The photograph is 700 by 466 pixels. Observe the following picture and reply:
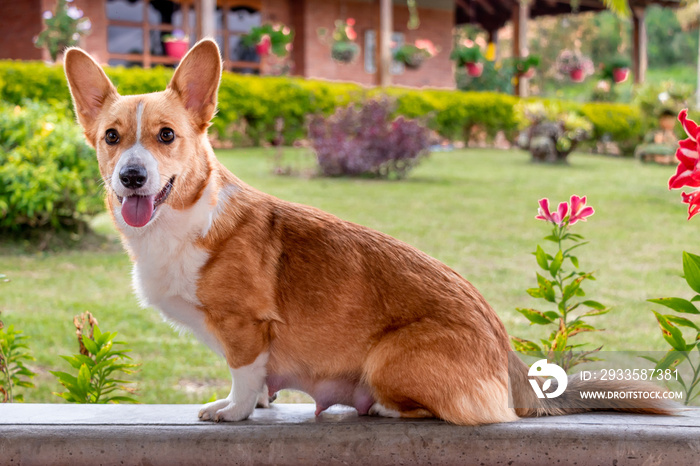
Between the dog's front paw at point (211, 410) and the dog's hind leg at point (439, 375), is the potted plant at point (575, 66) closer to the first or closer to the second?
the dog's hind leg at point (439, 375)

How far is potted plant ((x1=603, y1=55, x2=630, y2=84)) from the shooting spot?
22844mm

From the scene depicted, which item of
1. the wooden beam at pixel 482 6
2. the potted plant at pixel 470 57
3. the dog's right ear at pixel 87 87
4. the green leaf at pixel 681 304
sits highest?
the wooden beam at pixel 482 6

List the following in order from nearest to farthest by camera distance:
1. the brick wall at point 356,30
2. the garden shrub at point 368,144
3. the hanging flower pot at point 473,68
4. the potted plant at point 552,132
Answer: the garden shrub at point 368,144 → the potted plant at point 552,132 → the hanging flower pot at point 473,68 → the brick wall at point 356,30

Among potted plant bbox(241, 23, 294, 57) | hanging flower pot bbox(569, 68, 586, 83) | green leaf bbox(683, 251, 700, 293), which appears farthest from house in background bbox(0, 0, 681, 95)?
green leaf bbox(683, 251, 700, 293)

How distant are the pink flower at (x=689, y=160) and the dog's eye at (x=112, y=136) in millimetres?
1575

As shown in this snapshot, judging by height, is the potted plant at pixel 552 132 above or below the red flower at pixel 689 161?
above

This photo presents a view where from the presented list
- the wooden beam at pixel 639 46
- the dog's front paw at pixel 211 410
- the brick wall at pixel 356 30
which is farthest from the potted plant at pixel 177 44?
the dog's front paw at pixel 211 410

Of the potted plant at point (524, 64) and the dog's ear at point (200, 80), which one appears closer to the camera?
the dog's ear at point (200, 80)

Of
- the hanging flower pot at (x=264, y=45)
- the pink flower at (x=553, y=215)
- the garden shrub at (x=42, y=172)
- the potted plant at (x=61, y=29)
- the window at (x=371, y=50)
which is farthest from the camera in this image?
the window at (x=371, y=50)

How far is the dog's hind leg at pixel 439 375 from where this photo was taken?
1995 millimetres

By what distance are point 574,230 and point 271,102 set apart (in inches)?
335

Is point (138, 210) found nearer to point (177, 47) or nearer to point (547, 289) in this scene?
point (547, 289)

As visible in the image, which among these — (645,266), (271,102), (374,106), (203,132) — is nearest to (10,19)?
(271,102)

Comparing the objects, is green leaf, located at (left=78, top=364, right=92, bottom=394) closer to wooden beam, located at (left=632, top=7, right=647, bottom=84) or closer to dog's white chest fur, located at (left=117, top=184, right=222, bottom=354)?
dog's white chest fur, located at (left=117, top=184, right=222, bottom=354)
